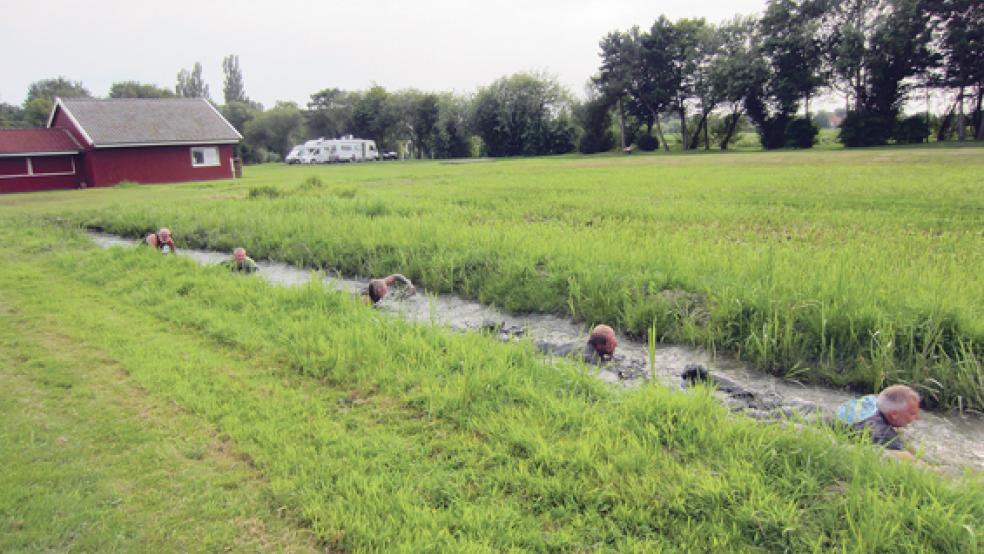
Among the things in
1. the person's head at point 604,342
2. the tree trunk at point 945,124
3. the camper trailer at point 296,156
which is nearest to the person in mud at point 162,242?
the person's head at point 604,342

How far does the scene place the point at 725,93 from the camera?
4375cm

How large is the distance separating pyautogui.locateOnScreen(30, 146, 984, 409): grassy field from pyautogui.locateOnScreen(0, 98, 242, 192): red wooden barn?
19.4 meters

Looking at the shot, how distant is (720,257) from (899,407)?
288 centimetres

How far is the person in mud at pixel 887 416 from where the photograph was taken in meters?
2.99

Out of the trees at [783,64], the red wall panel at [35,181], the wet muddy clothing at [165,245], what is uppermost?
the trees at [783,64]

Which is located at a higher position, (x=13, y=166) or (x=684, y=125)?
(x=684, y=125)

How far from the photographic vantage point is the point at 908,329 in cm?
395

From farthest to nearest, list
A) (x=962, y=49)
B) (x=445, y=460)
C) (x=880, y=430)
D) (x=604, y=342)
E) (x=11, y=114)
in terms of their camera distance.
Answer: (x=11, y=114)
(x=962, y=49)
(x=604, y=342)
(x=880, y=430)
(x=445, y=460)

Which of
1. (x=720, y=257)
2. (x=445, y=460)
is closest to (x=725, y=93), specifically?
(x=720, y=257)

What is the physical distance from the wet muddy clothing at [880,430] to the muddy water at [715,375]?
0.11 meters

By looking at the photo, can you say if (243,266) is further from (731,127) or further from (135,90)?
(135,90)

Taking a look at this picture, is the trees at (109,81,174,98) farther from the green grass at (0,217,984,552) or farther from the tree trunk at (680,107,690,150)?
the green grass at (0,217,984,552)

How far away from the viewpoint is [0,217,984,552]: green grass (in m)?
2.30

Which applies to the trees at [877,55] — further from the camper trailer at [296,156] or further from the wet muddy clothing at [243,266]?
the camper trailer at [296,156]
